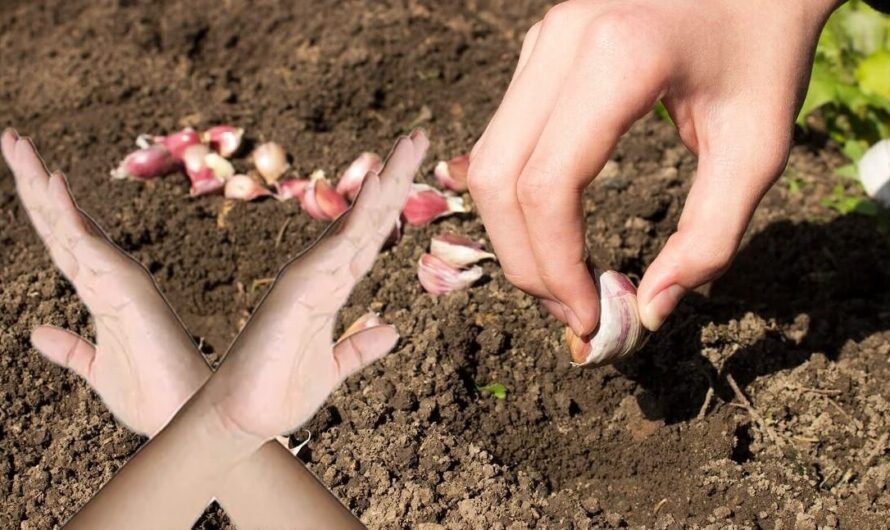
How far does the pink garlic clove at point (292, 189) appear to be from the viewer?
7.81ft

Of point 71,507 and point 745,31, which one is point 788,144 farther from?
point 71,507

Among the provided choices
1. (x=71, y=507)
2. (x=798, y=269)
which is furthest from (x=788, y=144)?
(x=71, y=507)

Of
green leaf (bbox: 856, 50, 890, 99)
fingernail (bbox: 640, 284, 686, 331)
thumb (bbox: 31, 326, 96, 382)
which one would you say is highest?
thumb (bbox: 31, 326, 96, 382)

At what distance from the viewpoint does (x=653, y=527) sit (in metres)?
1.70

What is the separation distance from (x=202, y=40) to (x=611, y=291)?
1.92 m

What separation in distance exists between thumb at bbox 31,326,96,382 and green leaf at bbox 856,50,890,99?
2.07 m

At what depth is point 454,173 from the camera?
2299 mm

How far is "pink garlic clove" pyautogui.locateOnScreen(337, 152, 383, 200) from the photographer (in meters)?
2.29

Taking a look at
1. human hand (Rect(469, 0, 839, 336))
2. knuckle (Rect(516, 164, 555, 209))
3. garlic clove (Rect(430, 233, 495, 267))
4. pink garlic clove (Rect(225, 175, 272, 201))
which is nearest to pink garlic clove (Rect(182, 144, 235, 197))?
pink garlic clove (Rect(225, 175, 272, 201))

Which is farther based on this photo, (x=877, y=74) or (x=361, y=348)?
(x=877, y=74)

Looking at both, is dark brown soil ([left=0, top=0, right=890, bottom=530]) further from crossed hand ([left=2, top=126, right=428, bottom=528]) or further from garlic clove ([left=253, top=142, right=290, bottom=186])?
crossed hand ([left=2, top=126, right=428, bottom=528])

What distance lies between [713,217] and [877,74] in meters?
1.45

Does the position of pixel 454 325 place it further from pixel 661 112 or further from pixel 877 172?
pixel 877 172

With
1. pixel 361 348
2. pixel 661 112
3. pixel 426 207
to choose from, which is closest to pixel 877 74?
pixel 661 112
